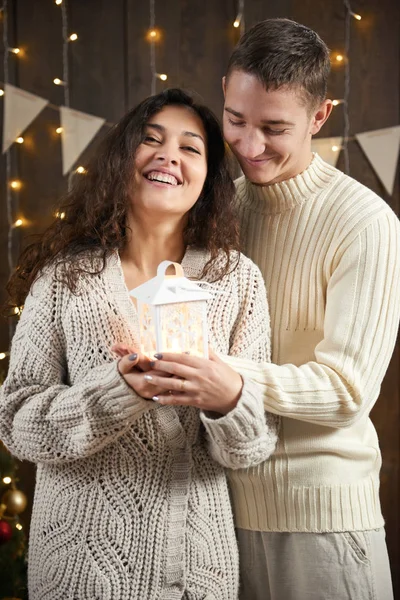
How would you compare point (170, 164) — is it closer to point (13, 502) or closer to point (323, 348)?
point (323, 348)

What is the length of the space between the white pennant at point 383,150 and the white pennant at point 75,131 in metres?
1.02

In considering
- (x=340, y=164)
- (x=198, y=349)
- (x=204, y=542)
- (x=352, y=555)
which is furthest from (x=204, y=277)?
(x=340, y=164)

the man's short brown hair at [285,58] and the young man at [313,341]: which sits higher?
the man's short brown hair at [285,58]

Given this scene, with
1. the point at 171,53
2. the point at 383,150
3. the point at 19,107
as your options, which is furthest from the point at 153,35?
the point at 383,150

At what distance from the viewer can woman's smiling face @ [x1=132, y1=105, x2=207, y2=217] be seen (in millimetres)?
1696

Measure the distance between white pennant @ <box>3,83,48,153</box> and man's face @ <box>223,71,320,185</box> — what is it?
1287mm

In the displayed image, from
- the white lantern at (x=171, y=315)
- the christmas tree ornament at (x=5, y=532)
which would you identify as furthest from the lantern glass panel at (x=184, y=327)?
the christmas tree ornament at (x=5, y=532)

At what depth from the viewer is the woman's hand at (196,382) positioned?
4.75 feet

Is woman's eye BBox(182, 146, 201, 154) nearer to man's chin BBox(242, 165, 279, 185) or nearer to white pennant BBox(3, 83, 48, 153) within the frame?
man's chin BBox(242, 165, 279, 185)

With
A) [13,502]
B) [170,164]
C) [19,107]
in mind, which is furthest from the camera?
[19,107]

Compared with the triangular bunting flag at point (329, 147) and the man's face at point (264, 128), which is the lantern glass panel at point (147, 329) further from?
the triangular bunting flag at point (329, 147)

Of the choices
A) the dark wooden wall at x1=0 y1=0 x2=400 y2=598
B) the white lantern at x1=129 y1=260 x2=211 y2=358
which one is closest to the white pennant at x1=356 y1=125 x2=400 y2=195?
the dark wooden wall at x1=0 y1=0 x2=400 y2=598

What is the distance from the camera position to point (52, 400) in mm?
1604

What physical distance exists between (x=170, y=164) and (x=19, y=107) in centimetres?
152
